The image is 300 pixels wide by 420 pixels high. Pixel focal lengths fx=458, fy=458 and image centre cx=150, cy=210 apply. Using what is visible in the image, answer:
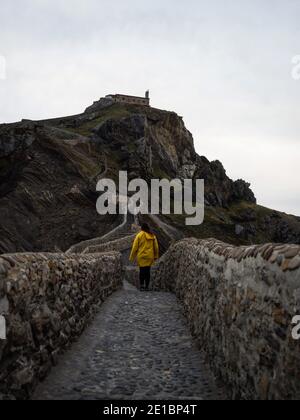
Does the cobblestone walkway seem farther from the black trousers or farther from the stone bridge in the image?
the black trousers

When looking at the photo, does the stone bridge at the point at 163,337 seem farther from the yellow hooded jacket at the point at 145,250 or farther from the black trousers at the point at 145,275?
the black trousers at the point at 145,275

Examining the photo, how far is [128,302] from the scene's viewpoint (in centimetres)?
1330

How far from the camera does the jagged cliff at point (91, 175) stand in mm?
54509

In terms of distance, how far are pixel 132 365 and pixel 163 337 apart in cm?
213

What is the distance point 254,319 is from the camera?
469 centimetres

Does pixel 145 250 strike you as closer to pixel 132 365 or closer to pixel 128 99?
pixel 132 365

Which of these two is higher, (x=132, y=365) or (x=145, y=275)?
(x=145, y=275)

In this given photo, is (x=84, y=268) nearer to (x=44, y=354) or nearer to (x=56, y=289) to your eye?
(x=56, y=289)


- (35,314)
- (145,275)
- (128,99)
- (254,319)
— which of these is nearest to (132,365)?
(35,314)

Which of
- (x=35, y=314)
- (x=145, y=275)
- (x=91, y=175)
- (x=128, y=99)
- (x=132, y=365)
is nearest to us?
(x=35, y=314)

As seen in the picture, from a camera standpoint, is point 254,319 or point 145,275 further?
point 145,275

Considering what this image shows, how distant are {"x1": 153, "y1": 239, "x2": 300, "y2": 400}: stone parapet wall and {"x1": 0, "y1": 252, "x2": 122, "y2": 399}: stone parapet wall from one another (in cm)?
230

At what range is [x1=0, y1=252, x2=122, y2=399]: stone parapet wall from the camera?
4.84 metres

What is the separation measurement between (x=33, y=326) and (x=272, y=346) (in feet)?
9.71
